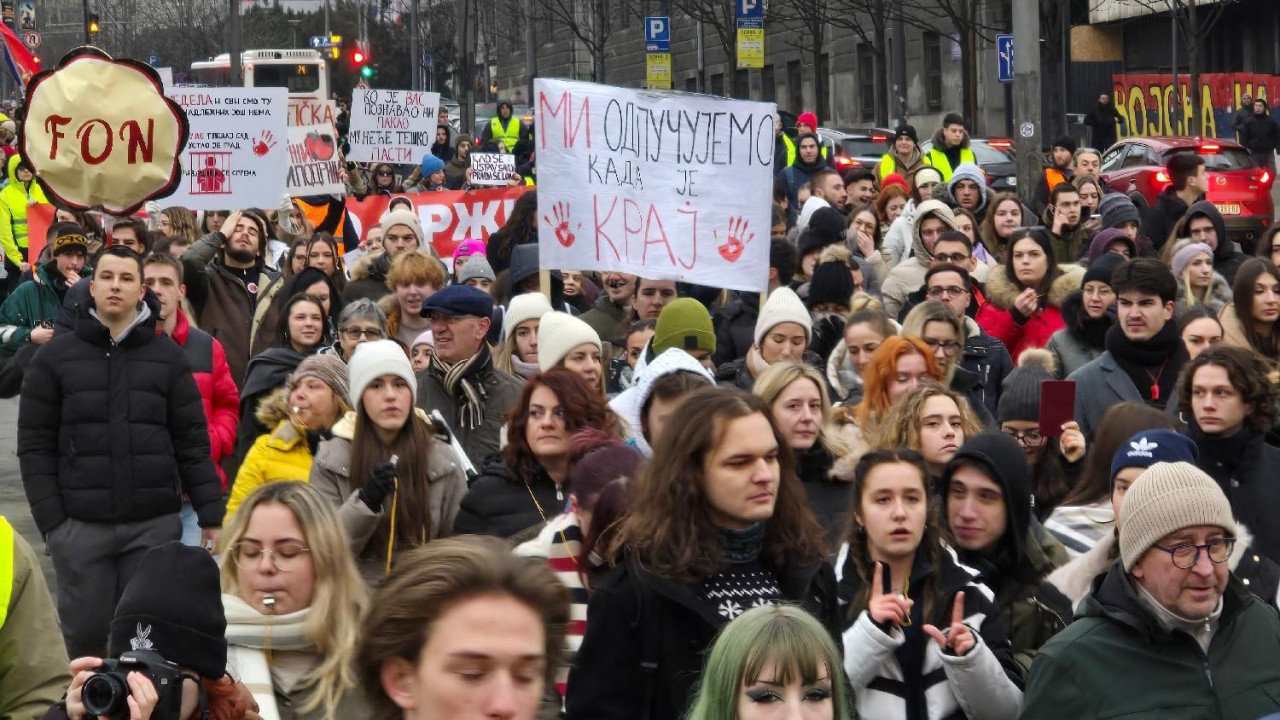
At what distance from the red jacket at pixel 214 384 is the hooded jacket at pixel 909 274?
3.69 m

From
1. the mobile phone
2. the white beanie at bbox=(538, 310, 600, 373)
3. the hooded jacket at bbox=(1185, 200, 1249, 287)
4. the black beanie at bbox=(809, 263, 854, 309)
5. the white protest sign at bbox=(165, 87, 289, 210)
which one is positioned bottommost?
the mobile phone

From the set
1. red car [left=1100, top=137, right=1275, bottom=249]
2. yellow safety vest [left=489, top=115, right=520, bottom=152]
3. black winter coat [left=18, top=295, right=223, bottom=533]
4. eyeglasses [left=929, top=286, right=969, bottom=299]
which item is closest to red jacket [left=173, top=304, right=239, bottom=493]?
black winter coat [left=18, top=295, right=223, bottom=533]

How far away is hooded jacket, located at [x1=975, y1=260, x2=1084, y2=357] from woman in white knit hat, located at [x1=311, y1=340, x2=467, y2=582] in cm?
415

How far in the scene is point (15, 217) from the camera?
16594 mm

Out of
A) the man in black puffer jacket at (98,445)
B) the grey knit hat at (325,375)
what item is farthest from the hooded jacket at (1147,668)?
the man in black puffer jacket at (98,445)

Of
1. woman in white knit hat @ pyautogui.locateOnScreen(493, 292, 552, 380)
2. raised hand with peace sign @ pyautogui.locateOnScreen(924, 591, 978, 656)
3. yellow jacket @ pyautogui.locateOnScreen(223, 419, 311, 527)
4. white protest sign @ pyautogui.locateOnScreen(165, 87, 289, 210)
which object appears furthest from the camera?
white protest sign @ pyautogui.locateOnScreen(165, 87, 289, 210)

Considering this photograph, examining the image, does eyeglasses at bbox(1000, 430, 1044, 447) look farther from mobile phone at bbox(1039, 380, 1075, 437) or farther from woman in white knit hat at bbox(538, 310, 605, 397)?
woman in white knit hat at bbox(538, 310, 605, 397)

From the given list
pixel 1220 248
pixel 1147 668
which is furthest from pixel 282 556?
pixel 1220 248

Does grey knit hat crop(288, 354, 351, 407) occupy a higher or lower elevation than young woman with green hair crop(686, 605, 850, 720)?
higher

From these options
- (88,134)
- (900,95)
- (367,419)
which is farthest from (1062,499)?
(900,95)

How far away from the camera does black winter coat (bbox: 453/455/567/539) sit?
6.12 meters

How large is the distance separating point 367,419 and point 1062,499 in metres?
2.33

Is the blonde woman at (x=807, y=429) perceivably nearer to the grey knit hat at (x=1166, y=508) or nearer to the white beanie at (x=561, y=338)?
the white beanie at (x=561, y=338)

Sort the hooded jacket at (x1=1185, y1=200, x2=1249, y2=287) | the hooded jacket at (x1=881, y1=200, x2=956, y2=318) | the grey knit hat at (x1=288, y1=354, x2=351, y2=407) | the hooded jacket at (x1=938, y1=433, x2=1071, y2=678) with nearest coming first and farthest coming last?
1. the hooded jacket at (x1=938, y1=433, x2=1071, y2=678)
2. the grey knit hat at (x1=288, y1=354, x2=351, y2=407)
3. the hooded jacket at (x1=881, y1=200, x2=956, y2=318)
4. the hooded jacket at (x1=1185, y1=200, x2=1249, y2=287)
